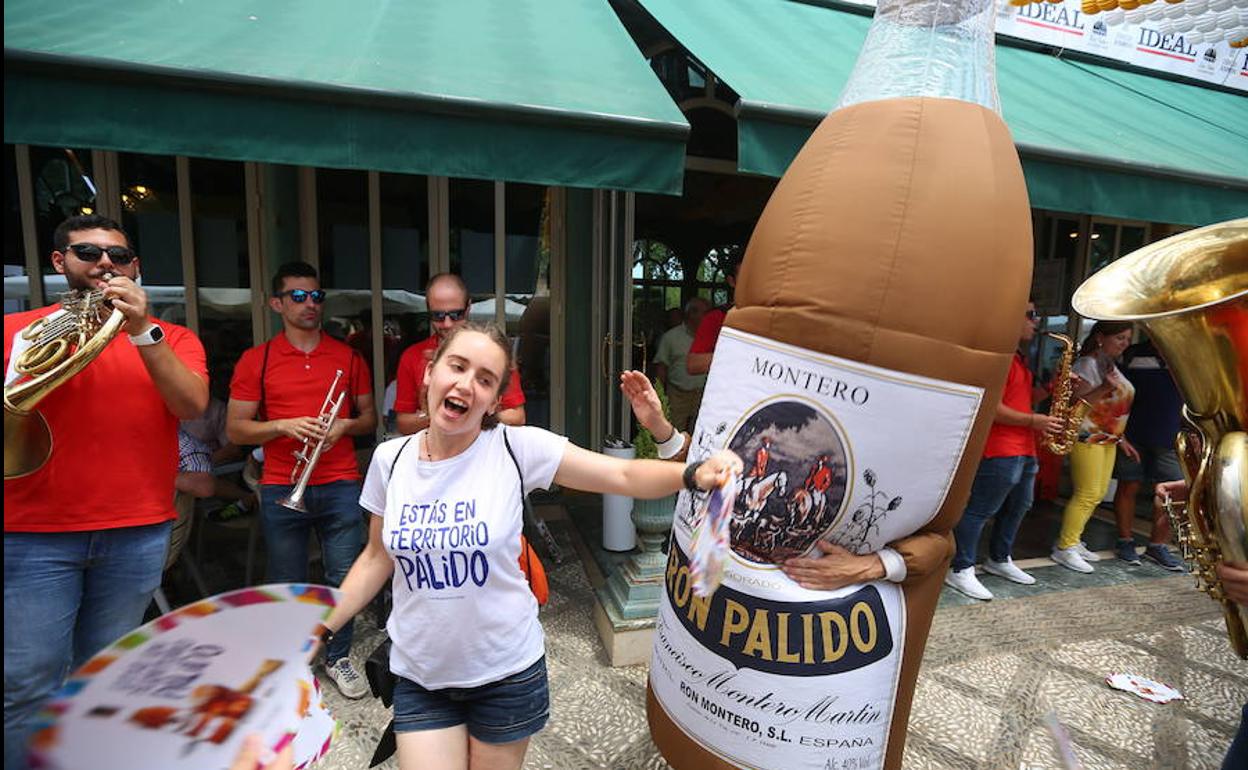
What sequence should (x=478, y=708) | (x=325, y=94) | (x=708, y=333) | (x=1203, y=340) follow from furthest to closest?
(x=708, y=333)
(x=325, y=94)
(x=1203, y=340)
(x=478, y=708)

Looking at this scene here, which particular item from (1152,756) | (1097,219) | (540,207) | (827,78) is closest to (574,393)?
(540,207)

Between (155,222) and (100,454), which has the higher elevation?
(155,222)

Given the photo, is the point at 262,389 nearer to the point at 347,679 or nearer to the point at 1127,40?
the point at 347,679

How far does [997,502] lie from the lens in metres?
4.45

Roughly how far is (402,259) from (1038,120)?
453 centimetres

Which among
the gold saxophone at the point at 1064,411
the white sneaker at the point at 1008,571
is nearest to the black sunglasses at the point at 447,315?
the gold saxophone at the point at 1064,411

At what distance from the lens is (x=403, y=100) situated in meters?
2.71

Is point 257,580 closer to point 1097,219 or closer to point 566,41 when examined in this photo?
point 566,41

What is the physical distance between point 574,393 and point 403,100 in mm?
3494

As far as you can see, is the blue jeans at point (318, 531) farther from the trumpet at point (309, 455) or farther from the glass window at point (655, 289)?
the glass window at point (655, 289)

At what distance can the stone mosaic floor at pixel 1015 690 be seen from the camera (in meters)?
3.03

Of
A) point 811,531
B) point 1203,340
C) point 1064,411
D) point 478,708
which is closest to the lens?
point 478,708

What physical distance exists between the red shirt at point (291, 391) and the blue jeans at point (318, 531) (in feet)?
0.21

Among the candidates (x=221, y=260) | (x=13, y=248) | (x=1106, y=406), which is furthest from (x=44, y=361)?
(x=1106, y=406)
